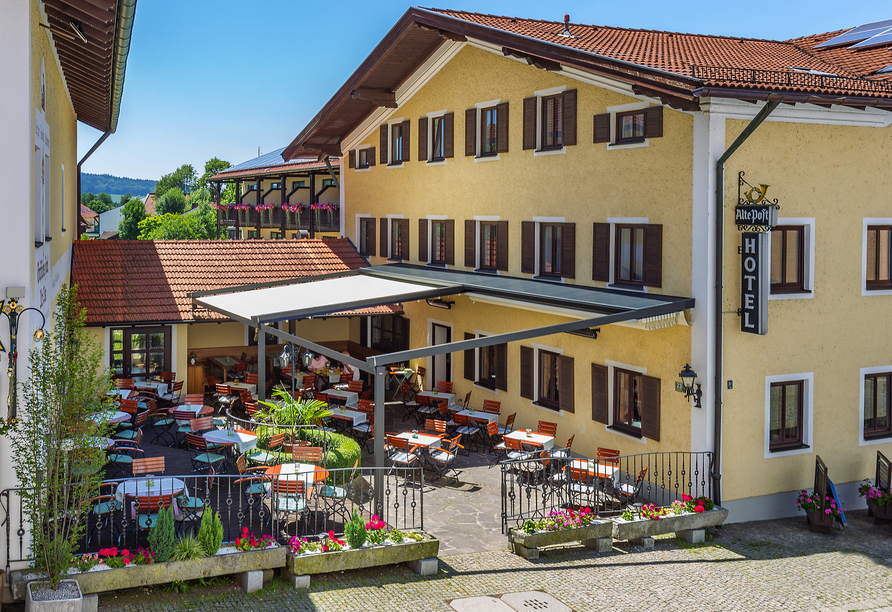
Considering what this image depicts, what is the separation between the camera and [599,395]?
16828mm

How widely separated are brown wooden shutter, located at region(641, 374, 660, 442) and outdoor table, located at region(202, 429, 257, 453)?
23.0 ft

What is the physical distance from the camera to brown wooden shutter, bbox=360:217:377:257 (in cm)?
2650

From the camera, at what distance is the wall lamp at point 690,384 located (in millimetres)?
14164

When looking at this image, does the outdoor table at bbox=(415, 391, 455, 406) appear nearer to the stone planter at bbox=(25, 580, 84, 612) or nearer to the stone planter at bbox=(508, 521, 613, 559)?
the stone planter at bbox=(508, 521, 613, 559)

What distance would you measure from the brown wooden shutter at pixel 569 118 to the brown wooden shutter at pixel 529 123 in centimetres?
114

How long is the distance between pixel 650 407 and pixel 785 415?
2.30 m

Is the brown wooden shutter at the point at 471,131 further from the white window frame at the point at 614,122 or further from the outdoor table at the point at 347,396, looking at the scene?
the outdoor table at the point at 347,396

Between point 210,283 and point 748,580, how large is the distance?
16.2 metres

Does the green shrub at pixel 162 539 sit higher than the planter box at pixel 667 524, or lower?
higher

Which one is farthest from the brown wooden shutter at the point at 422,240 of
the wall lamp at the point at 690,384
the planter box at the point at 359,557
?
the planter box at the point at 359,557

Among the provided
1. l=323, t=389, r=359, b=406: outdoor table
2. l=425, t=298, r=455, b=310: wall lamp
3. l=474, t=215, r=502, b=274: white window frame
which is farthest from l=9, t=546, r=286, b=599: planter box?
l=425, t=298, r=455, b=310: wall lamp

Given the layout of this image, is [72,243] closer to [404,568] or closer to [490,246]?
[490,246]

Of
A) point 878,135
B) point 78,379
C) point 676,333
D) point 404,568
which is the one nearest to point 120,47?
point 78,379

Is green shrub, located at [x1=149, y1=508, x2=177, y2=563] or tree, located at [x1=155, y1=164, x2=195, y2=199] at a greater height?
tree, located at [x1=155, y1=164, x2=195, y2=199]
